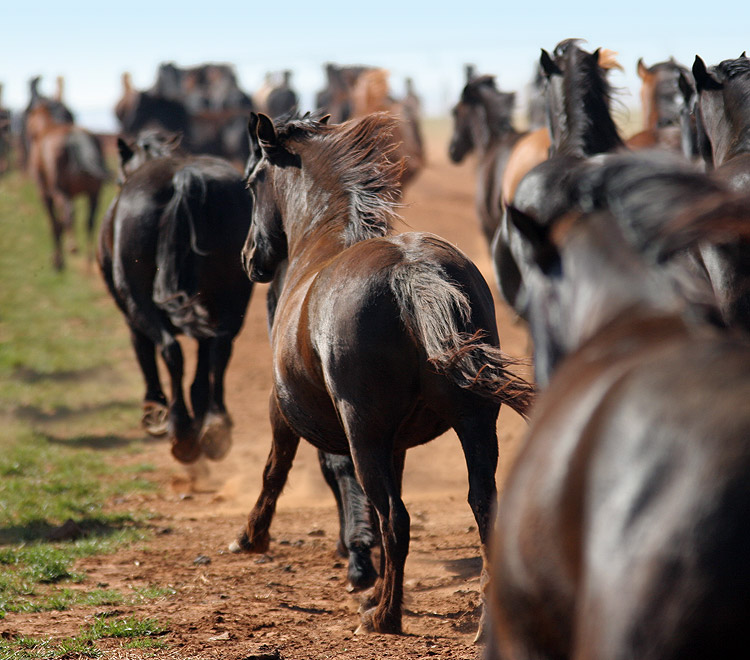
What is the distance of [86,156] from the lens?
54.3 feet

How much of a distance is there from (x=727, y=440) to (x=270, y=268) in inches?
156

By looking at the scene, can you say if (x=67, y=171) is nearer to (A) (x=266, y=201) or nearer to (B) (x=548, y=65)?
(B) (x=548, y=65)

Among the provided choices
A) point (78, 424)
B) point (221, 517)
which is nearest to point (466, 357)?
point (221, 517)

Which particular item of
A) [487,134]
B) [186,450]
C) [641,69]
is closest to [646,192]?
[186,450]

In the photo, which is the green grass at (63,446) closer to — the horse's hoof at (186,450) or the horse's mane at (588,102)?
the horse's hoof at (186,450)

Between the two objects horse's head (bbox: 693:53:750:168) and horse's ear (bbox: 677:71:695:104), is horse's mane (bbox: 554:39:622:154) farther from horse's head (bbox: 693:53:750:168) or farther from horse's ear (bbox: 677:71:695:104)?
horse's head (bbox: 693:53:750:168)

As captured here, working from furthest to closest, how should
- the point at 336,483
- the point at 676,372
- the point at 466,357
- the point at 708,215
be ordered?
1. the point at 336,483
2. the point at 466,357
3. the point at 708,215
4. the point at 676,372

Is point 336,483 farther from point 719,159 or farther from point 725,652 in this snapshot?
point 725,652

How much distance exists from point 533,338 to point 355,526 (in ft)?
9.00

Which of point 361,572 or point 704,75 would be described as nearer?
point 361,572

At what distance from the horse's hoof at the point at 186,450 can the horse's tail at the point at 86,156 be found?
10.7m

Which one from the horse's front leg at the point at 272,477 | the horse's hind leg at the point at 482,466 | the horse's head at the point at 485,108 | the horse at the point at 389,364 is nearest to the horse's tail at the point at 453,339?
the horse at the point at 389,364

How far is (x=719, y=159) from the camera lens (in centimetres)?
506

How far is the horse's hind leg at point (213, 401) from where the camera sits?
6.69 m
